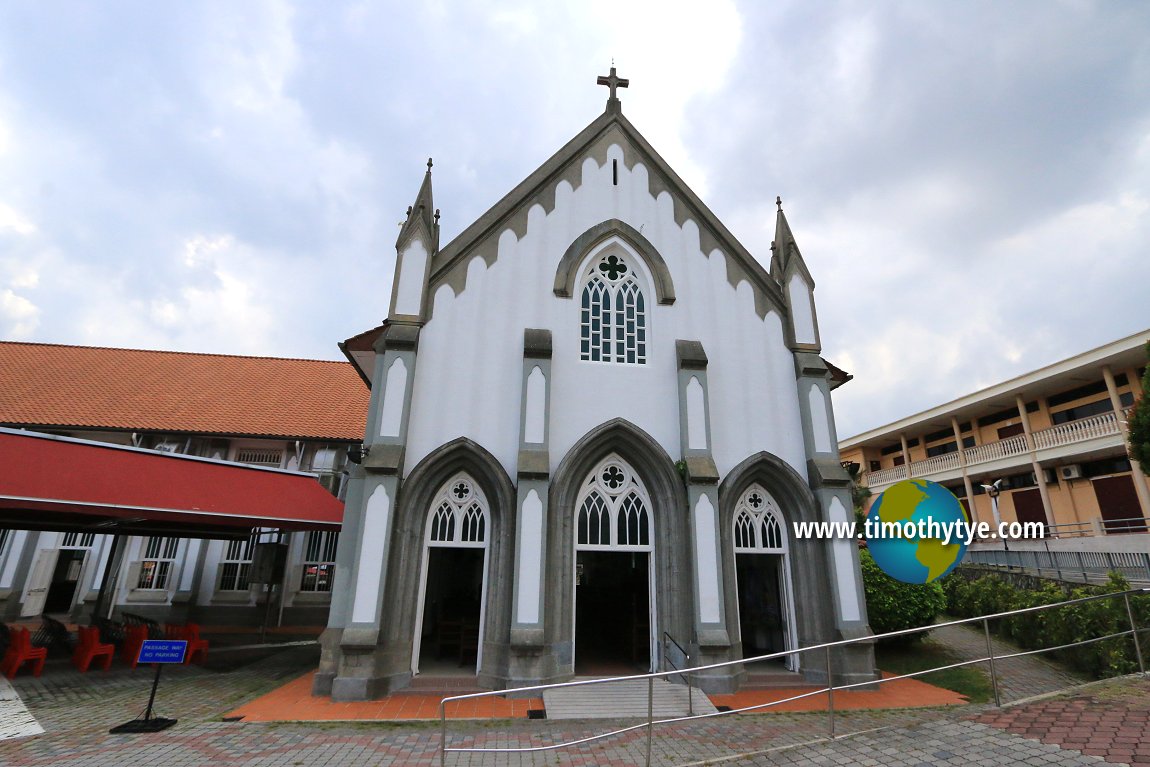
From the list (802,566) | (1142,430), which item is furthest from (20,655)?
(1142,430)

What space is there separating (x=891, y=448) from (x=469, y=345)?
3525 centimetres

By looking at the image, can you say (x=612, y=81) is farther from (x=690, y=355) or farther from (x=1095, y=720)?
(x=1095, y=720)

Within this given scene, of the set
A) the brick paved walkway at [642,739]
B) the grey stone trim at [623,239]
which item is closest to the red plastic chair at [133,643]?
the brick paved walkway at [642,739]

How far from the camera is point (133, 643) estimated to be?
11.4 meters

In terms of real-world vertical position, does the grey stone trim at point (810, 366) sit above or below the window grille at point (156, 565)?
above

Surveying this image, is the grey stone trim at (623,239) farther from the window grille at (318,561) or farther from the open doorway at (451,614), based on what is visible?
the window grille at (318,561)

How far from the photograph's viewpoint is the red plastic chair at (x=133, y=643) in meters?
11.2

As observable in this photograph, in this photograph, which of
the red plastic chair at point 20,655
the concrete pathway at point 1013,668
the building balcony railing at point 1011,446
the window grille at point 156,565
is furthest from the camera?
the building balcony railing at point 1011,446

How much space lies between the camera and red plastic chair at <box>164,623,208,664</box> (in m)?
11.4

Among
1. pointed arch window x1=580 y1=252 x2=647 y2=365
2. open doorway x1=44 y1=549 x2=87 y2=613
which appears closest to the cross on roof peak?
pointed arch window x1=580 y1=252 x2=647 y2=365

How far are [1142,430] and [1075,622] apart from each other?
254 inches

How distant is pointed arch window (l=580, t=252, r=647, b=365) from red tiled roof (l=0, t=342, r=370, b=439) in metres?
11.3

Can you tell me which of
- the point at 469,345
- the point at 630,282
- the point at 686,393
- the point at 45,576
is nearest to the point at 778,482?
the point at 686,393

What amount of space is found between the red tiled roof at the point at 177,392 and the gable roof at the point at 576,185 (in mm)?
10289
